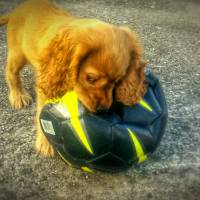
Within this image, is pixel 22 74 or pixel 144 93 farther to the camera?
pixel 22 74

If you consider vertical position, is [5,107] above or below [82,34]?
below

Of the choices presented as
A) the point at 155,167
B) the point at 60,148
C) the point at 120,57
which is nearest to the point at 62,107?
the point at 60,148

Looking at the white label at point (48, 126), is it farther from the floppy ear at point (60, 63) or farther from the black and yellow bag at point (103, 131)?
the floppy ear at point (60, 63)

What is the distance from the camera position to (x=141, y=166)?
3.31m

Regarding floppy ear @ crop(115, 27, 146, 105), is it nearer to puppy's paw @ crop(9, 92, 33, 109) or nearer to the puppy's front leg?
the puppy's front leg

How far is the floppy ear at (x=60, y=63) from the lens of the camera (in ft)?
9.55

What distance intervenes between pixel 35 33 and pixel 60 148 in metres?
1.13

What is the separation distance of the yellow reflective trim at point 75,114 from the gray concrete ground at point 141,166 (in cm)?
47

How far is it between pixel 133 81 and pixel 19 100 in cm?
123

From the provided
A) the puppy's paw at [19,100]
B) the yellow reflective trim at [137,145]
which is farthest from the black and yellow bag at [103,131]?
the puppy's paw at [19,100]

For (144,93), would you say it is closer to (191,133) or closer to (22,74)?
(191,133)

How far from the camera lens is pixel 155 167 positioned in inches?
130

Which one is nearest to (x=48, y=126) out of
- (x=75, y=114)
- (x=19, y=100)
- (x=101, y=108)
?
(x=75, y=114)

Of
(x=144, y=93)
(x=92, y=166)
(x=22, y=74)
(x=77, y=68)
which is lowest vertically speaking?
(x=22, y=74)
